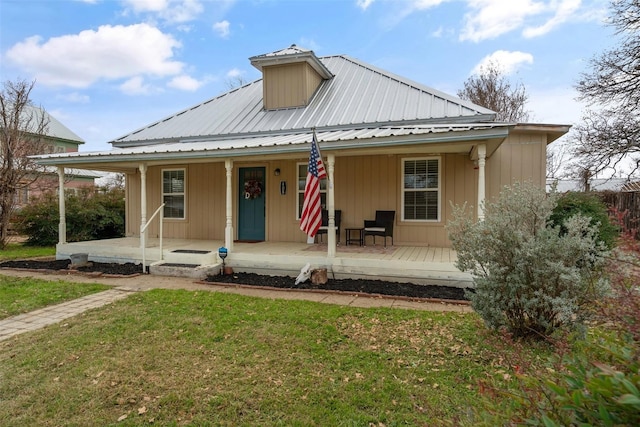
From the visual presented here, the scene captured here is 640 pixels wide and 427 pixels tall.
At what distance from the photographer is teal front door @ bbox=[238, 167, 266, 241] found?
9.80 metres

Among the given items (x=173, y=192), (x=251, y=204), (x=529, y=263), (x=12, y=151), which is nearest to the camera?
(x=529, y=263)

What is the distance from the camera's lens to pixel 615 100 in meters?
13.6

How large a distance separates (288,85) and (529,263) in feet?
29.9

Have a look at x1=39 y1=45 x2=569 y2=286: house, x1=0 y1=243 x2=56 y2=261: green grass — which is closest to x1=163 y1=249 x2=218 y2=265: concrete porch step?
x1=39 y1=45 x2=569 y2=286: house

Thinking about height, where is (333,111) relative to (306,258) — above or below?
above

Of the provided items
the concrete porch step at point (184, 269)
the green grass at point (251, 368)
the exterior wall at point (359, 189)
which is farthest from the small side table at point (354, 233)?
the green grass at point (251, 368)

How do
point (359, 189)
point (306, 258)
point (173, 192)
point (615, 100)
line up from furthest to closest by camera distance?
point (615, 100), point (173, 192), point (359, 189), point (306, 258)

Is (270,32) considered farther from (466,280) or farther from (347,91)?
(466,280)

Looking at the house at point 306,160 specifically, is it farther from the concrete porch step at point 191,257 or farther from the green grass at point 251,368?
the green grass at point 251,368

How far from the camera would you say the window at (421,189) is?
8352 mm

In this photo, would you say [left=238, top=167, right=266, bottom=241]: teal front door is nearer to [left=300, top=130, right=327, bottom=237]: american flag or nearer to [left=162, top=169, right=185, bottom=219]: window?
[left=162, top=169, right=185, bottom=219]: window

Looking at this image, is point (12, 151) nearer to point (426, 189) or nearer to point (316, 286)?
point (316, 286)

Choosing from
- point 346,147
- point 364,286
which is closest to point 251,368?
point 364,286

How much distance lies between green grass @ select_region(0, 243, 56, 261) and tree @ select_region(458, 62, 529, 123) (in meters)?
22.0
